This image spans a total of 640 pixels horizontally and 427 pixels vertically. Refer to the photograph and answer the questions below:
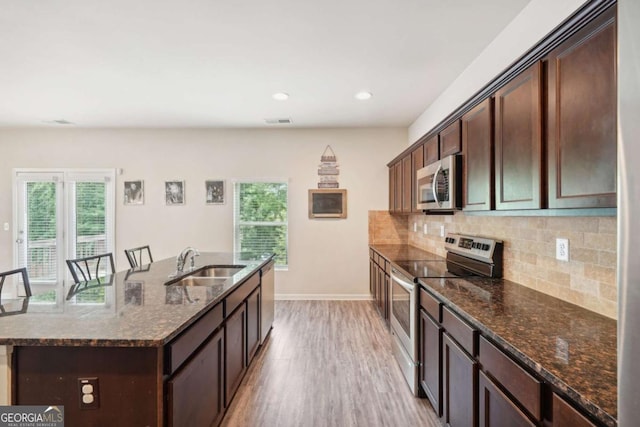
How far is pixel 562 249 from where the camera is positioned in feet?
5.79

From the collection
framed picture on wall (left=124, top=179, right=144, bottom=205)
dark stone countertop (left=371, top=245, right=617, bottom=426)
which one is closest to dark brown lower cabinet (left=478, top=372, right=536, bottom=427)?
dark stone countertop (left=371, top=245, right=617, bottom=426)

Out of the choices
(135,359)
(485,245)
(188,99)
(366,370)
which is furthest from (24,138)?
(485,245)

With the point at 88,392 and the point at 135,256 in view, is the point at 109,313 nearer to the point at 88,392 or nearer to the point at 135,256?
the point at 88,392

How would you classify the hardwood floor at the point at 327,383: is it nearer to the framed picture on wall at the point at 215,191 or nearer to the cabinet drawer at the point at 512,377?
the cabinet drawer at the point at 512,377

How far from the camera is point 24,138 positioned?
5031 mm

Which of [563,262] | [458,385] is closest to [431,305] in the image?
[458,385]

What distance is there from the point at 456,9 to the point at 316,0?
92cm

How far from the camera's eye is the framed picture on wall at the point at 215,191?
5031 mm

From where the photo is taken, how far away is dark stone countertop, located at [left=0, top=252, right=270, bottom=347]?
1229mm

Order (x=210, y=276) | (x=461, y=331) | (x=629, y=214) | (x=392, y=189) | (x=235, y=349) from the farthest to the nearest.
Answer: (x=392, y=189) < (x=210, y=276) < (x=235, y=349) < (x=461, y=331) < (x=629, y=214)

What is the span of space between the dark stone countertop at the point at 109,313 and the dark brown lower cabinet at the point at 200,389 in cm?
21

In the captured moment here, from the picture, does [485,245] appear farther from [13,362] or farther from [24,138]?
[24,138]

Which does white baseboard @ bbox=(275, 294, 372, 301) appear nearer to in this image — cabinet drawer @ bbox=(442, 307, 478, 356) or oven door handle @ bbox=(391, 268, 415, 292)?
oven door handle @ bbox=(391, 268, 415, 292)

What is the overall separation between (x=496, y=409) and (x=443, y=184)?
161cm
